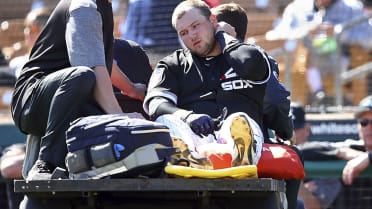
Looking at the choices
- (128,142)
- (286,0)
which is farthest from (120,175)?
(286,0)

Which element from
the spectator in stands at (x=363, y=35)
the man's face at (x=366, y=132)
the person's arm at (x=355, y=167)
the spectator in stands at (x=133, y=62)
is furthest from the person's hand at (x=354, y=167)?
the spectator in stands at (x=133, y=62)

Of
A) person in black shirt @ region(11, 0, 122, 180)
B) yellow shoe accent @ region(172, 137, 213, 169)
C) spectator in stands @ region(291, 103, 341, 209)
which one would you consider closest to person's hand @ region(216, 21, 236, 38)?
person in black shirt @ region(11, 0, 122, 180)

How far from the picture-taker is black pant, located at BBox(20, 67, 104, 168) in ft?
16.2

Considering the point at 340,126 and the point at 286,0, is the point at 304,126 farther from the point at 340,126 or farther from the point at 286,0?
the point at 286,0

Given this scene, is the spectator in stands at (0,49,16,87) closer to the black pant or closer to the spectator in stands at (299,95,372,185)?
the spectator in stands at (299,95,372,185)

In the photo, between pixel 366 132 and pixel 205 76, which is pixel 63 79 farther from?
pixel 366 132

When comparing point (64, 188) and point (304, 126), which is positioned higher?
point (64, 188)

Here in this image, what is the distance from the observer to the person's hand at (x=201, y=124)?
202 inches

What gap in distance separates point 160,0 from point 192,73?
Answer: 5.06m

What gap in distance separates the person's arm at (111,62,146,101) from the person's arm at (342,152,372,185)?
3.09 m

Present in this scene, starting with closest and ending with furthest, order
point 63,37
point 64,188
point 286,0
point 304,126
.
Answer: point 64,188, point 63,37, point 304,126, point 286,0

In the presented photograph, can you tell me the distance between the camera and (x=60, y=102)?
16.3 feet

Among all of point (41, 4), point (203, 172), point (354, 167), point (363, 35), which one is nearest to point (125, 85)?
point (203, 172)

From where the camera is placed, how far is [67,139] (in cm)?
463
